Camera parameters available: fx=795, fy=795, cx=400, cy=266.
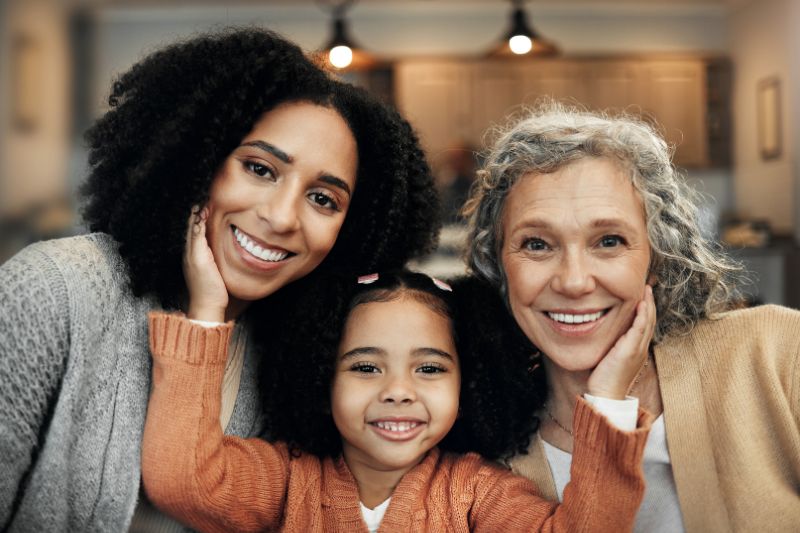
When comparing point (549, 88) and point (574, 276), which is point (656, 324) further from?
point (549, 88)

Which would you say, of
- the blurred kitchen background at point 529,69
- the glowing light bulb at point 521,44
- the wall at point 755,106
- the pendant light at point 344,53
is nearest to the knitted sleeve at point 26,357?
the pendant light at point 344,53

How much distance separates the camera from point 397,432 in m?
1.64

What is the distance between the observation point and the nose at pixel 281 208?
1570 mm

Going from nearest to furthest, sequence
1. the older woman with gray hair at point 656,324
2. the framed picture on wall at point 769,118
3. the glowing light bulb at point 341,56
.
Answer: the older woman with gray hair at point 656,324 < the glowing light bulb at point 341,56 < the framed picture on wall at point 769,118

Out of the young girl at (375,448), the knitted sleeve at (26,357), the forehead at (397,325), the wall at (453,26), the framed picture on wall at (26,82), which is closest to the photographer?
the knitted sleeve at (26,357)

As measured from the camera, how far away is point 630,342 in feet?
5.20

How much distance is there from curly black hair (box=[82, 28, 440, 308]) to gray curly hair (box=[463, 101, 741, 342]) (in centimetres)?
26

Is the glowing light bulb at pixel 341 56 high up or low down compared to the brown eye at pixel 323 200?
up

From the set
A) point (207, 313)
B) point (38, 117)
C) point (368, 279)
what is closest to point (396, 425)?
point (368, 279)

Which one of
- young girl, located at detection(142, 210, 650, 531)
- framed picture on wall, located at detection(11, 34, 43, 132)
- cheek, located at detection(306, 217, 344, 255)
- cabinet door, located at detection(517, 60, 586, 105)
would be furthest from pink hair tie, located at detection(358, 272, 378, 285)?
cabinet door, located at detection(517, 60, 586, 105)

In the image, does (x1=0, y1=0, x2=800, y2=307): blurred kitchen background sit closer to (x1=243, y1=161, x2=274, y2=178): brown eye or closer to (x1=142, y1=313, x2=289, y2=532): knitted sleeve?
(x1=243, y1=161, x2=274, y2=178): brown eye

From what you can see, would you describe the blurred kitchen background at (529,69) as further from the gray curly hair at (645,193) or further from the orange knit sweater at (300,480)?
the orange knit sweater at (300,480)

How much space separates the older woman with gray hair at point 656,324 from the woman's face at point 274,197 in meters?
0.39

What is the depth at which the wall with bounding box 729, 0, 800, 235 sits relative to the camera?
6.41 meters
